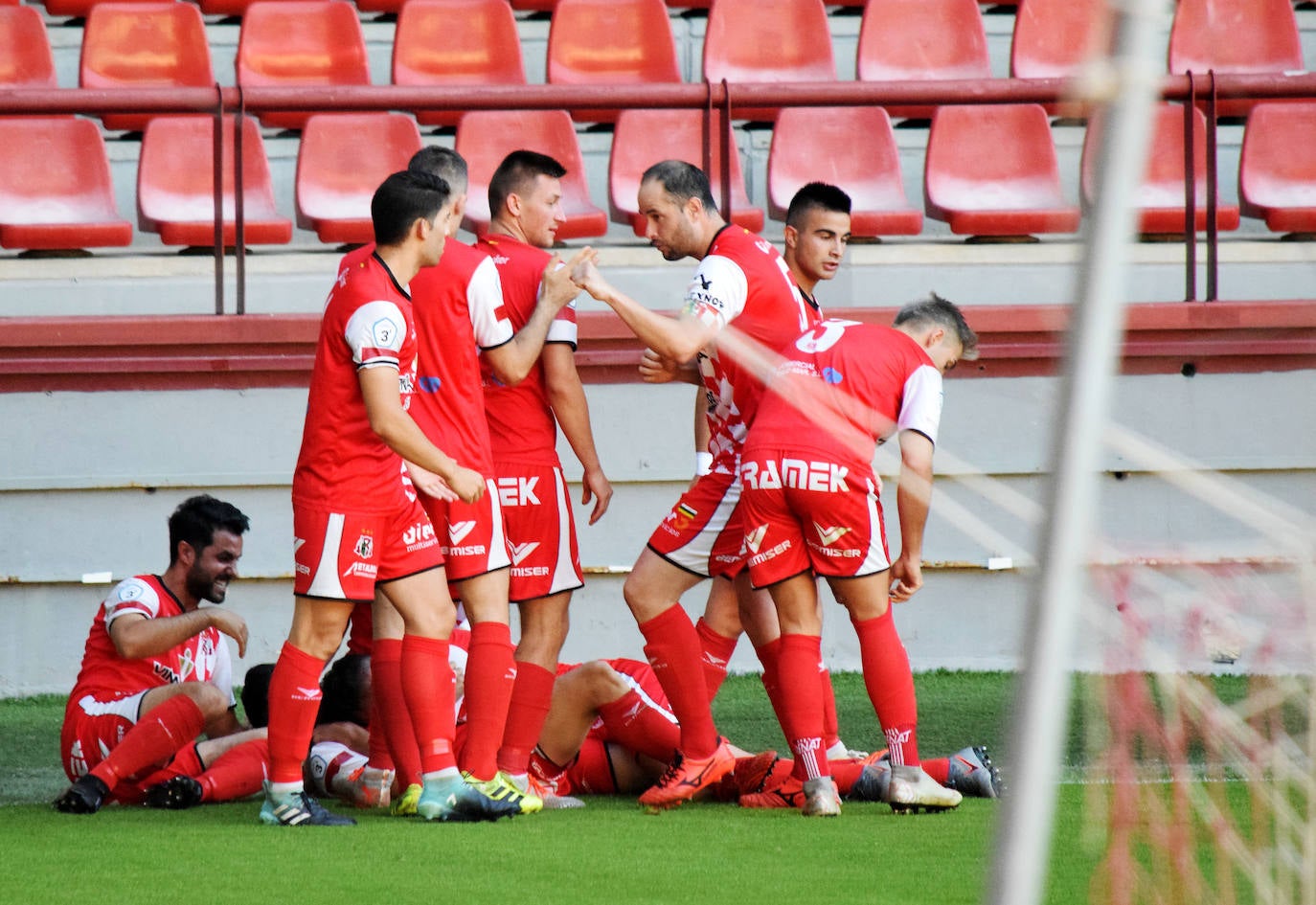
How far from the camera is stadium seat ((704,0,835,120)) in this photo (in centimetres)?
856

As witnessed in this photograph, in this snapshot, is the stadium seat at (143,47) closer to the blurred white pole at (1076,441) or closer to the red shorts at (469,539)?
the red shorts at (469,539)

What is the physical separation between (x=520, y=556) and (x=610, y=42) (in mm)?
4752

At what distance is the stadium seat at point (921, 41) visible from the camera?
8562mm

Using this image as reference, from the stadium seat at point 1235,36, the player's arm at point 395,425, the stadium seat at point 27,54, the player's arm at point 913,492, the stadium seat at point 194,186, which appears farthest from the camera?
the stadium seat at point 1235,36

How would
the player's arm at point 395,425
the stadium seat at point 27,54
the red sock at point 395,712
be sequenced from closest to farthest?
the player's arm at point 395,425
the red sock at point 395,712
the stadium seat at point 27,54

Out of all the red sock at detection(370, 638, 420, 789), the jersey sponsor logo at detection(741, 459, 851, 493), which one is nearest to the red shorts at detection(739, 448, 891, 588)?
the jersey sponsor logo at detection(741, 459, 851, 493)

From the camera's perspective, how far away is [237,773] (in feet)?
15.0

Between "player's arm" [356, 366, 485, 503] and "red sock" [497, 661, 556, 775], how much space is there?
75 centimetres

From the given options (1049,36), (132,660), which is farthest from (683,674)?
(1049,36)

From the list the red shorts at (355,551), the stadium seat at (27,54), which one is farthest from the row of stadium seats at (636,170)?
the red shorts at (355,551)

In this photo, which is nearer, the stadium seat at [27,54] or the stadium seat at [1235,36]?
the stadium seat at [27,54]

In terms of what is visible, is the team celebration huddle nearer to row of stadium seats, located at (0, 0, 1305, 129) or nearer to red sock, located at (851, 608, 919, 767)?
red sock, located at (851, 608, 919, 767)

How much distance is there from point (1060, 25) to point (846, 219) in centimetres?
430

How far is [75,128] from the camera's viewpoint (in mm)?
7844
